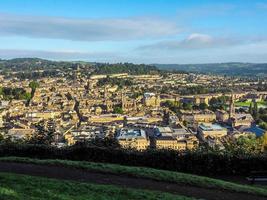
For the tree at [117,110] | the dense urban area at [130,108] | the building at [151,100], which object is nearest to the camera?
the dense urban area at [130,108]

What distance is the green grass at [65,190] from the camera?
740cm

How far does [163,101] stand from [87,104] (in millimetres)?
15816

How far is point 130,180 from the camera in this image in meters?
9.42

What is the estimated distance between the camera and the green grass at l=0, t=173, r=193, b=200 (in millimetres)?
7403

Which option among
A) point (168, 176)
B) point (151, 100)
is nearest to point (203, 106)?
point (151, 100)

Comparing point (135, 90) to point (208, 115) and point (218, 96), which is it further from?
point (208, 115)

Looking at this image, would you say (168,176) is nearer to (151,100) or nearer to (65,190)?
(65,190)

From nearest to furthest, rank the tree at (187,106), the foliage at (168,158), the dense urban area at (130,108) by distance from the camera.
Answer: the foliage at (168,158) < the dense urban area at (130,108) < the tree at (187,106)

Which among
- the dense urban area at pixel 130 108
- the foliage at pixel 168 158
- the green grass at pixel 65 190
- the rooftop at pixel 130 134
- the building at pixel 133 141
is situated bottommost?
the dense urban area at pixel 130 108

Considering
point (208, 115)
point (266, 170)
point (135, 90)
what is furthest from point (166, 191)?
point (135, 90)

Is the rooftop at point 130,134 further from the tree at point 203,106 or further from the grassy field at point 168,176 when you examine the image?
the tree at point 203,106

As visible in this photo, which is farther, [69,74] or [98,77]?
[69,74]

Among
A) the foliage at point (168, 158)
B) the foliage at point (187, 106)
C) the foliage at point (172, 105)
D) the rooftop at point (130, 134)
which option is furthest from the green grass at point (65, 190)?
the foliage at point (187, 106)

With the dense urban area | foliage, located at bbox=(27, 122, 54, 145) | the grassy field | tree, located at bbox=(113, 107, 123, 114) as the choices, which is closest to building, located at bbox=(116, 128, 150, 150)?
the dense urban area
